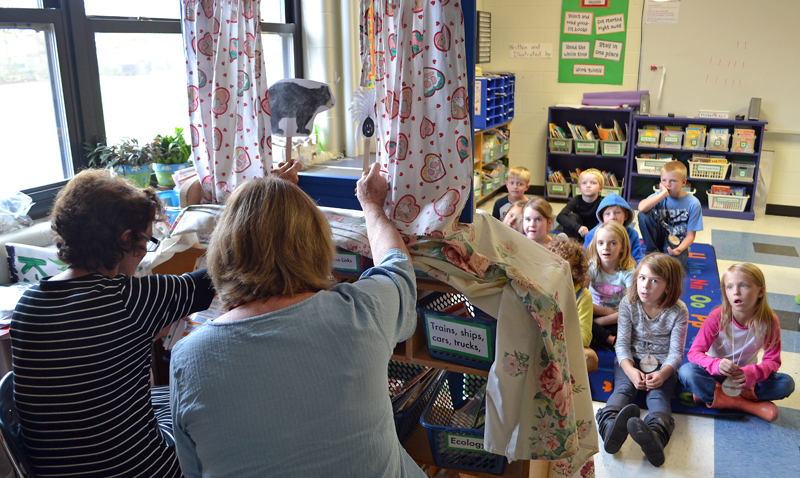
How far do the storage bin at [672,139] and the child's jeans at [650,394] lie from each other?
3625 mm

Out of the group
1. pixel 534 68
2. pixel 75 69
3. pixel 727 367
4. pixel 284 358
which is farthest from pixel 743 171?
pixel 284 358

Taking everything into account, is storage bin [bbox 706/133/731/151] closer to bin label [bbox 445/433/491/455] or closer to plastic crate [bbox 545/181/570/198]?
plastic crate [bbox 545/181/570/198]

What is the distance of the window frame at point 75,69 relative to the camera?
2.67 meters

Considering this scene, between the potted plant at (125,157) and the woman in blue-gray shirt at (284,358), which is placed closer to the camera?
the woman in blue-gray shirt at (284,358)

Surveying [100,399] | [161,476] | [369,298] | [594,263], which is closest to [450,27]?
[369,298]

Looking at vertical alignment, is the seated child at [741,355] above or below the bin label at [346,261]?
below

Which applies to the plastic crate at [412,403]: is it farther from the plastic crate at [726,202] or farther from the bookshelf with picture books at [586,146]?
the plastic crate at [726,202]

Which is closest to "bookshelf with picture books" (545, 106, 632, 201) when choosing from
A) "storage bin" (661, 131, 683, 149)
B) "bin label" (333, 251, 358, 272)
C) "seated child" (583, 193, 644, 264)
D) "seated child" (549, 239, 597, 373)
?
"storage bin" (661, 131, 683, 149)

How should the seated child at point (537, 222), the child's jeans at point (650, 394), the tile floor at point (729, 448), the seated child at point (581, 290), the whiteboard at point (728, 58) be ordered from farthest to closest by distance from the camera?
the whiteboard at point (728, 58) < the seated child at point (537, 222) < the seated child at point (581, 290) < the child's jeans at point (650, 394) < the tile floor at point (729, 448)

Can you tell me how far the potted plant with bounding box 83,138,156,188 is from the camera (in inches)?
112

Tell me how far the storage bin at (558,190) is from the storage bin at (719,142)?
130cm

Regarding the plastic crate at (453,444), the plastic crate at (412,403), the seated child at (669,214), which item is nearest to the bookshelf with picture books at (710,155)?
the seated child at (669,214)

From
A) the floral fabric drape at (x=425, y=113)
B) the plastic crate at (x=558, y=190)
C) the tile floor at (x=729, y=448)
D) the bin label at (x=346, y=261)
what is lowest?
the tile floor at (x=729, y=448)

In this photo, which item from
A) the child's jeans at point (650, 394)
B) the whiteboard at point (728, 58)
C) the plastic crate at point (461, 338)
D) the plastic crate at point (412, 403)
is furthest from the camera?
the whiteboard at point (728, 58)
